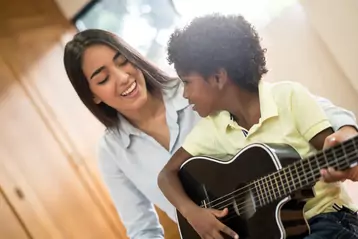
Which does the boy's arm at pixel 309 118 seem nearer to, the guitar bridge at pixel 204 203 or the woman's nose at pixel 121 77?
the guitar bridge at pixel 204 203

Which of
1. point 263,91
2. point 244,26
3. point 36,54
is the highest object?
point 36,54

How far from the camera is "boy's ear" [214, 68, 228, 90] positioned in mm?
1062

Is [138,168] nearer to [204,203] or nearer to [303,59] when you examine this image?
[204,203]

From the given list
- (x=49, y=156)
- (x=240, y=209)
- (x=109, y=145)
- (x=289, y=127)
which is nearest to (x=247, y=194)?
(x=240, y=209)

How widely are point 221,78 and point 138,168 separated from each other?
0.30m

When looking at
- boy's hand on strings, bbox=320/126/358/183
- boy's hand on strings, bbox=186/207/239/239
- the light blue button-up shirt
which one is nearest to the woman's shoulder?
the light blue button-up shirt

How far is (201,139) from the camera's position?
44.1 inches

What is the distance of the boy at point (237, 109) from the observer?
99 centimetres

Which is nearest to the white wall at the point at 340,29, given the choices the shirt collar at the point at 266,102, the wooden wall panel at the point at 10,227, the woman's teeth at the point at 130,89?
the shirt collar at the point at 266,102

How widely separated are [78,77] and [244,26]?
0.37 m

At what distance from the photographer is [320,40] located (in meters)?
1.03

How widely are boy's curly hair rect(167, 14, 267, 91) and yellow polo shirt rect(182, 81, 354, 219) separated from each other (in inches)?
1.3

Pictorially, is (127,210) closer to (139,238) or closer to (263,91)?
(139,238)

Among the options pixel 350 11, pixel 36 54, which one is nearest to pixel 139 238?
pixel 36 54
